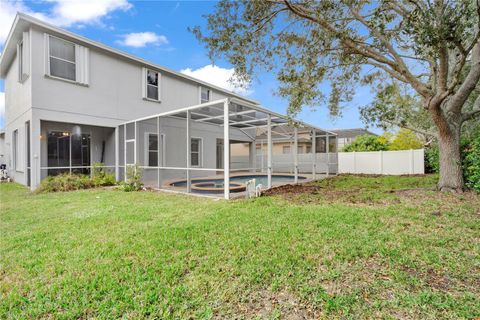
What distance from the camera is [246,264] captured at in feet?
9.64

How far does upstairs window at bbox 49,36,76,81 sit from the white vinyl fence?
53.8 feet

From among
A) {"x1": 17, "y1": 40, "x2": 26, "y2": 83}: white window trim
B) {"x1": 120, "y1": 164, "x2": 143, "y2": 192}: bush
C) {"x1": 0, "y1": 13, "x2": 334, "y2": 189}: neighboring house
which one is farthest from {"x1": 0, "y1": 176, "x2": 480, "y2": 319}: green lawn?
{"x1": 17, "y1": 40, "x2": 26, "y2": 83}: white window trim

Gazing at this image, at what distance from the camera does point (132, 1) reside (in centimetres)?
881

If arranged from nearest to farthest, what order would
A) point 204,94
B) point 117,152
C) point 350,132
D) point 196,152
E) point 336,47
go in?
point 336,47
point 117,152
point 196,152
point 204,94
point 350,132

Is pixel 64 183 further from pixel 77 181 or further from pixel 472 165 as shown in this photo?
pixel 472 165

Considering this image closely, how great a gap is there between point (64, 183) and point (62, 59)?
198 inches

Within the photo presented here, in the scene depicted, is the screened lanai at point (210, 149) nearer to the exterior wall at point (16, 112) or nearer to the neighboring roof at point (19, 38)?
the neighboring roof at point (19, 38)

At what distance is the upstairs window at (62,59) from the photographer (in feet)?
30.1

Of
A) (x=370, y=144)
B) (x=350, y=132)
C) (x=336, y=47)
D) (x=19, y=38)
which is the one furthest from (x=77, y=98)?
(x=350, y=132)

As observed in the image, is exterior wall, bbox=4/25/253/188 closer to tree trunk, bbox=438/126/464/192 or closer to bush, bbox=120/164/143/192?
bush, bbox=120/164/143/192

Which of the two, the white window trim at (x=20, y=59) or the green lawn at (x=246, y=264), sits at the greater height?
the white window trim at (x=20, y=59)

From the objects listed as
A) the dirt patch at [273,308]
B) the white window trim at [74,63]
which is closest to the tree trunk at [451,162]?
the dirt patch at [273,308]

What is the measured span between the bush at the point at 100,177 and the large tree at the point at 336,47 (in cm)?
744

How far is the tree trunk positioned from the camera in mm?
6887
